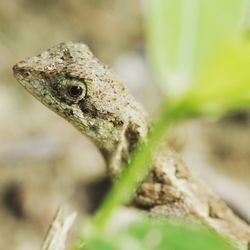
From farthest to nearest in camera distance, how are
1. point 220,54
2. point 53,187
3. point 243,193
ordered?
point 53,187
point 243,193
point 220,54

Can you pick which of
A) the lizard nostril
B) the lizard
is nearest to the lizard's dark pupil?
the lizard

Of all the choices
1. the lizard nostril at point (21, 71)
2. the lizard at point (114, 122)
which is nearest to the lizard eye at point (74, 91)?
the lizard at point (114, 122)

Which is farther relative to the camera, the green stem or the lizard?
the lizard

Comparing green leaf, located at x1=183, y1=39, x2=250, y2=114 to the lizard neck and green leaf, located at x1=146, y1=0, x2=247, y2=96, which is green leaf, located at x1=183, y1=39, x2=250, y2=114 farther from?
the lizard neck

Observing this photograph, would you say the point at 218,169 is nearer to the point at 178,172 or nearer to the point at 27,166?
the point at 27,166

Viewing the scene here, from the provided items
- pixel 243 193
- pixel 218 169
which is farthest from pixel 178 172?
pixel 218 169

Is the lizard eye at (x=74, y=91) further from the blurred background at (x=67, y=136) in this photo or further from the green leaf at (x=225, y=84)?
the green leaf at (x=225, y=84)
